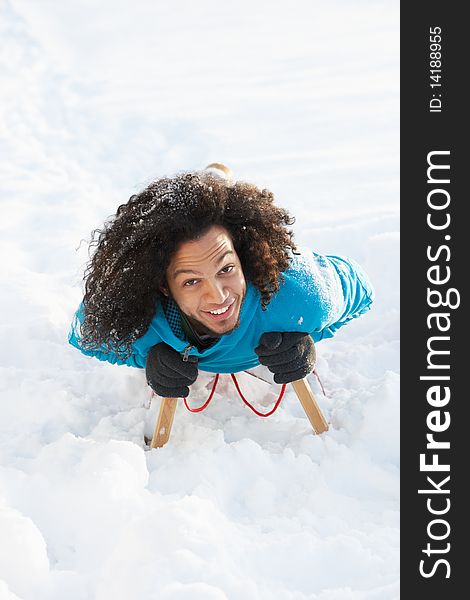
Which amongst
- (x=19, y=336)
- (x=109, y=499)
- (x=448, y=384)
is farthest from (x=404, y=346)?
(x=19, y=336)

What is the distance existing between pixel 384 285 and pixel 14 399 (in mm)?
1583

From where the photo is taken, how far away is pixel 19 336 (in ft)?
7.58

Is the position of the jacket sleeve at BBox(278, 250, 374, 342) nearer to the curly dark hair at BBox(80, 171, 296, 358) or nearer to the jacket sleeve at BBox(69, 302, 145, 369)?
the curly dark hair at BBox(80, 171, 296, 358)

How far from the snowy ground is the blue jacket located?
0.73ft

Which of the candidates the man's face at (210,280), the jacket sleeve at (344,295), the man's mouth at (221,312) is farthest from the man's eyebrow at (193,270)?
the jacket sleeve at (344,295)

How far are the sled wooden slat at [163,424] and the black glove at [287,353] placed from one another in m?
0.29

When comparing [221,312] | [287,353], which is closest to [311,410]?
[287,353]

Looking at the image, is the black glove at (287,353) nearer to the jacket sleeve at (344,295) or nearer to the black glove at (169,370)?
the jacket sleeve at (344,295)

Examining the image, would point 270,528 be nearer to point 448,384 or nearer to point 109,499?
point 109,499

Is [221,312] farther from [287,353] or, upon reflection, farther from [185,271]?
[287,353]

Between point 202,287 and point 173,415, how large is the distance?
1.61ft

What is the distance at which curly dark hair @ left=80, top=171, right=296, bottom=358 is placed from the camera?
141 cm

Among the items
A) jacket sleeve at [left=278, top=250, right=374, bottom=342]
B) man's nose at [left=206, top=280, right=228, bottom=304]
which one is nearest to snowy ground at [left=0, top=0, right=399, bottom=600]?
jacket sleeve at [left=278, top=250, right=374, bottom=342]

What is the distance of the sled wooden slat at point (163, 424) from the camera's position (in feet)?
5.77
